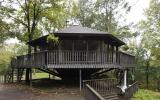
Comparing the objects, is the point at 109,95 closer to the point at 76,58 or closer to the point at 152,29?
the point at 76,58

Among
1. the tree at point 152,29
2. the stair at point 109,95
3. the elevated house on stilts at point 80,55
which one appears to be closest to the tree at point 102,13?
the tree at point 152,29

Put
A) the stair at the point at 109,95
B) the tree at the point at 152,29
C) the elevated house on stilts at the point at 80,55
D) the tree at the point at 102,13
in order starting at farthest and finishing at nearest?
the tree at the point at 102,13 → the tree at the point at 152,29 → the elevated house on stilts at the point at 80,55 → the stair at the point at 109,95

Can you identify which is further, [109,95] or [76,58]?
[76,58]

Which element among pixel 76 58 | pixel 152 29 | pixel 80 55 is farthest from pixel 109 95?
pixel 152 29

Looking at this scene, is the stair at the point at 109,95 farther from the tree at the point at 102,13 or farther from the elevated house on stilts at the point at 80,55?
the tree at the point at 102,13

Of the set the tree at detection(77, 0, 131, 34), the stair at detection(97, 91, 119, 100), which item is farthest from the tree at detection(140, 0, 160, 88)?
the stair at detection(97, 91, 119, 100)

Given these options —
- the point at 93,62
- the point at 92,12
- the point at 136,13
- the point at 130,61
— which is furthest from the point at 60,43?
the point at 136,13

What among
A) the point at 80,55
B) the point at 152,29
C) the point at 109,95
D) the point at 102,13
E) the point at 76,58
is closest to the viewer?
the point at 109,95

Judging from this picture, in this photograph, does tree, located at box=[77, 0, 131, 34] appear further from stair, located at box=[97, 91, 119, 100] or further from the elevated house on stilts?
stair, located at box=[97, 91, 119, 100]

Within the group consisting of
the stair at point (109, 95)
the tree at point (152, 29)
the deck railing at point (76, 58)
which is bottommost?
the stair at point (109, 95)

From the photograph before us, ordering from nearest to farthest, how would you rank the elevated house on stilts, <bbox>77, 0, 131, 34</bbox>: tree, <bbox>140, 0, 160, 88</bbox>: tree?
1. the elevated house on stilts
2. <bbox>140, 0, 160, 88</bbox>: tree
3. <bbox>77, 0, 131, 34</bbox>: tree

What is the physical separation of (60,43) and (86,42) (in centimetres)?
224

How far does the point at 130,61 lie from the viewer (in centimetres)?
2864

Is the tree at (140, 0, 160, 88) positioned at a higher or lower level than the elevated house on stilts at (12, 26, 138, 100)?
higher
